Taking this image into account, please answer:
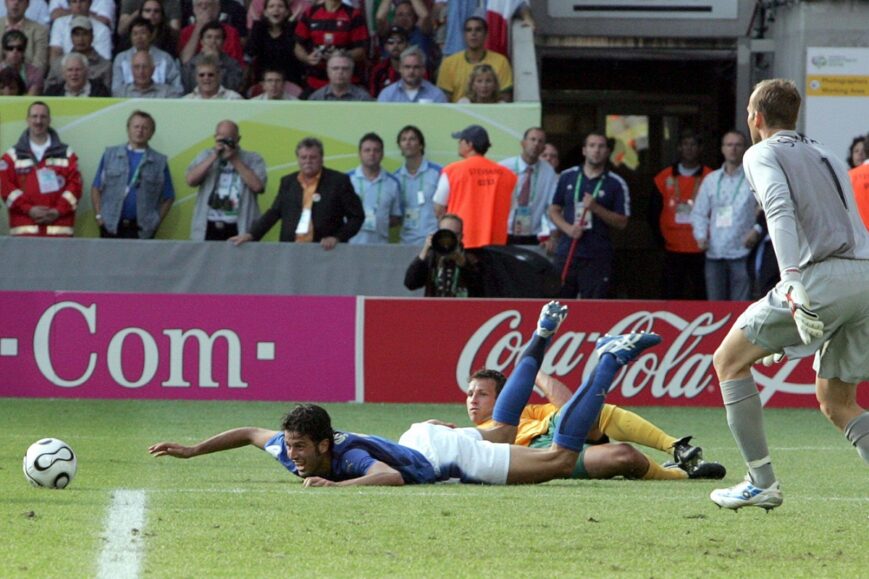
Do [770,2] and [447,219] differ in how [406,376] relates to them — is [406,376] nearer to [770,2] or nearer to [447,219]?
[447,219]

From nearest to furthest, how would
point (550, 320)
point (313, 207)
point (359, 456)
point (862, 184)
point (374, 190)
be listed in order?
point (359, 456) → point (550, 320) → point (862, 184) → point (313, 207) → point (374, 190)

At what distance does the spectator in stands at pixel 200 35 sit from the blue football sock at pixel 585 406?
9.77m

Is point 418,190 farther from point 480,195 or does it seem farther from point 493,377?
point 493,377

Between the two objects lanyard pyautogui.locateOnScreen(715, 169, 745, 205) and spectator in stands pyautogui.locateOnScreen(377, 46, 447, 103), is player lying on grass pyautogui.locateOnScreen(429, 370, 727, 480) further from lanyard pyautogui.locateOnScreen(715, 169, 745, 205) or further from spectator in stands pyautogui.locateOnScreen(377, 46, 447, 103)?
spectator in stands pyautogui.locateOnScreen(377, 46, 447, 103)

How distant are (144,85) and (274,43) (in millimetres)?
1395

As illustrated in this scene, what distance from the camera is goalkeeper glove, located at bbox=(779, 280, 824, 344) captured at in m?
6.04

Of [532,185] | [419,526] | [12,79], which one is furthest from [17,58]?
[419,526]

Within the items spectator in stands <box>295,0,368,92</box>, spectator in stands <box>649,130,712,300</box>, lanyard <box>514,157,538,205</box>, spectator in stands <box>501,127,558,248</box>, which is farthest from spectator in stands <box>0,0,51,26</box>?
spectator in stands <box>649,130,712,300</box>

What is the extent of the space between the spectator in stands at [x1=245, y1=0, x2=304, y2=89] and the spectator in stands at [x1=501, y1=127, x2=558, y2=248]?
9.23 feet

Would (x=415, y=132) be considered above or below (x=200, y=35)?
below

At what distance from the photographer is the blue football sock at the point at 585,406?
7.82 m

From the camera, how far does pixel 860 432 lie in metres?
6.56

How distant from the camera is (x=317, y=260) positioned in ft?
50.1

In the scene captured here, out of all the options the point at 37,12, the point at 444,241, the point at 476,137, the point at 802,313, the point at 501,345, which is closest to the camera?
the point at 802,313
